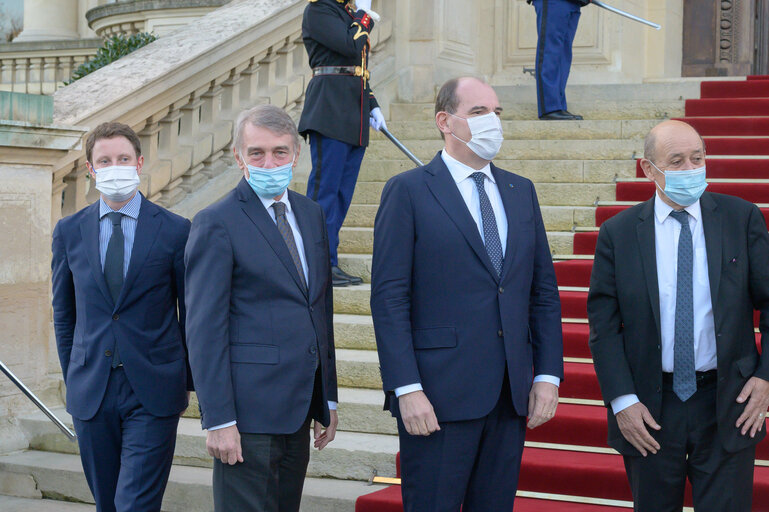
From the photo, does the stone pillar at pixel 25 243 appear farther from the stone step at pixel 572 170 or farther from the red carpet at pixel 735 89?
the red carpet at pixel 735 89

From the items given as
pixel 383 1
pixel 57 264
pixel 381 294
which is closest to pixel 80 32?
pixel 383 1

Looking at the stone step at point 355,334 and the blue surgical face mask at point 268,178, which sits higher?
the blue surgical face mask at point 268,178

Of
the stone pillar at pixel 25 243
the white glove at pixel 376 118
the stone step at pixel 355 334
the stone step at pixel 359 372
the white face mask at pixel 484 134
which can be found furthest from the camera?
the white glove at pixel 376 118

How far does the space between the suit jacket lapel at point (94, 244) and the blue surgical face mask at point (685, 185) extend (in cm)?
183

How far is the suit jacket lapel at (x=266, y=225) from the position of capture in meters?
3.08

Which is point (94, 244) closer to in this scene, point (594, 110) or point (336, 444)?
point (336, 444)

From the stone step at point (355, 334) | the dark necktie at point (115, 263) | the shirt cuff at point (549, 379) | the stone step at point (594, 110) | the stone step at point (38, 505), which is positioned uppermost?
the stone step at point (594, 110)

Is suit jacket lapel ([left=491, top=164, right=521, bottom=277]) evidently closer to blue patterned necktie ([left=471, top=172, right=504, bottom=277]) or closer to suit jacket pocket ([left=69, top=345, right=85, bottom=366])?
blue patterned necktie ([left=471, top=172, right=504, bottom=277])

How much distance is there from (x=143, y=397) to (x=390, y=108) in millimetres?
5558

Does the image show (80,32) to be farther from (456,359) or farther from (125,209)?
(456,359)

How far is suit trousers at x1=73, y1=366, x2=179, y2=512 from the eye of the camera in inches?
133

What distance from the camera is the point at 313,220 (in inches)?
128

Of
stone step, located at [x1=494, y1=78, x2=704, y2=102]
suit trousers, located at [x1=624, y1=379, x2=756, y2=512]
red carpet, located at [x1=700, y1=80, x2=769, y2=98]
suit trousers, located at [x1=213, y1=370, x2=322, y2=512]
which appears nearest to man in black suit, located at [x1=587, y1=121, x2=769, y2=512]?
suit trousers, located at [x1=624, y1=379, x2=756, y2=512]

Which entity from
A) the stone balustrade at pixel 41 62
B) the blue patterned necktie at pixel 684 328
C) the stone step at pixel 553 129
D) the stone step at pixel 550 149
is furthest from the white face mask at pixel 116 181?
the stone balustrade at pixel 41 62
